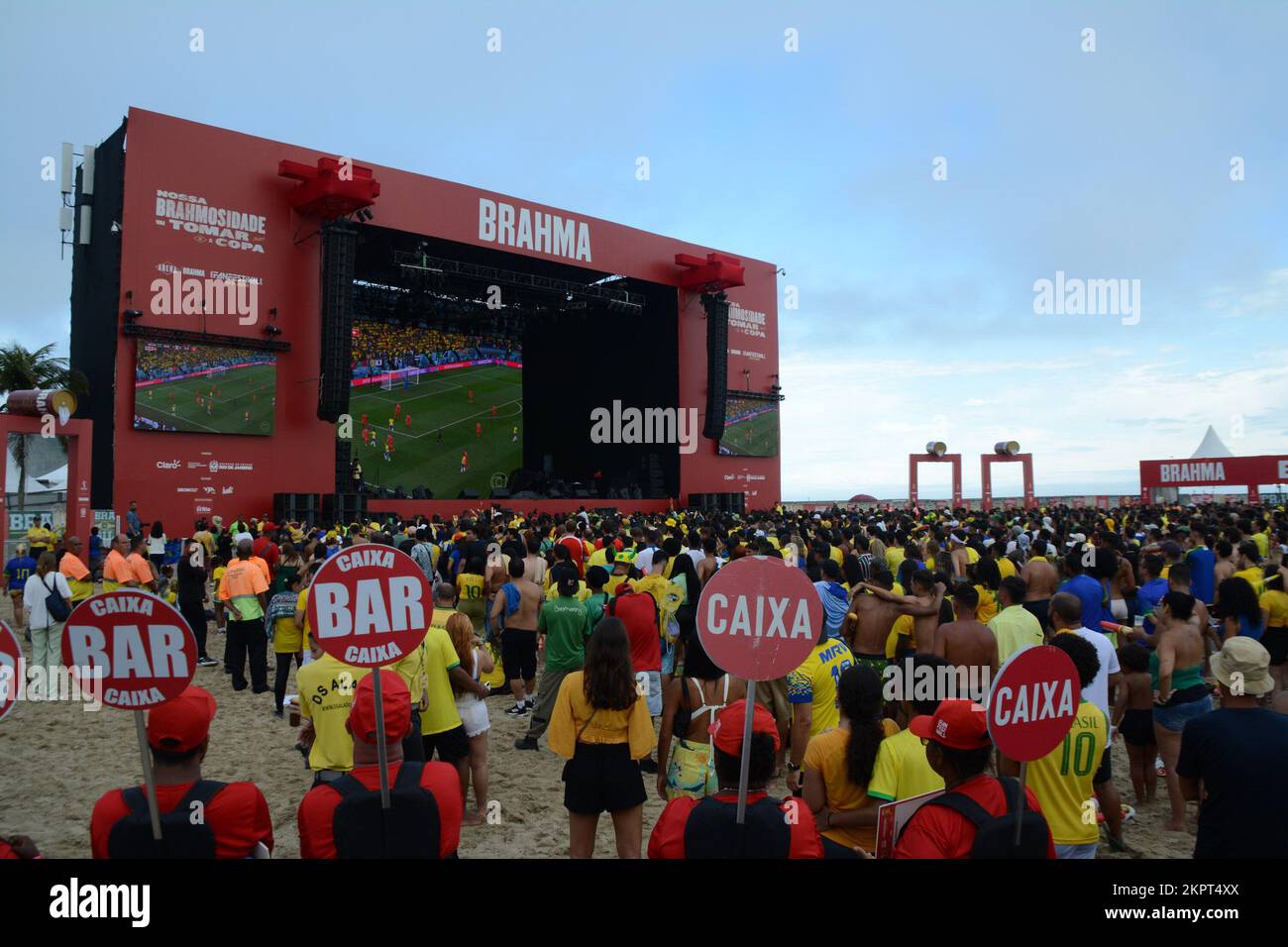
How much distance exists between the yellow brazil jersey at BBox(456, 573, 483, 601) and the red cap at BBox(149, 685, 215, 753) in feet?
17.3

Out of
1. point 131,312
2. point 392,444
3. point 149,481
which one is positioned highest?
point 131,312

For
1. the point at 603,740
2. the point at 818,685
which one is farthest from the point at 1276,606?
the point at 603,740

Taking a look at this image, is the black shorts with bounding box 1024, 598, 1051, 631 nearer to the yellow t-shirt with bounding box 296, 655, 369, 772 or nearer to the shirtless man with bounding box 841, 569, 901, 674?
the shirtless man with bounding box 841, 569, 901, 674

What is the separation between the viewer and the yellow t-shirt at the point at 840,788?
3211mm

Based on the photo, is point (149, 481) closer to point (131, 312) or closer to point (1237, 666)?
point (131, 312)

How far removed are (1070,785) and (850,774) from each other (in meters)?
1.05

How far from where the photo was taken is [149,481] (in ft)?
59.2

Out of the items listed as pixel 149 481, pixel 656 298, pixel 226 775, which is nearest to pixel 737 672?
pixel 226 775

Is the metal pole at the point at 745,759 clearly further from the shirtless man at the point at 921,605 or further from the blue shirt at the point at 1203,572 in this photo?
the blue shirt at the point at 1203,572

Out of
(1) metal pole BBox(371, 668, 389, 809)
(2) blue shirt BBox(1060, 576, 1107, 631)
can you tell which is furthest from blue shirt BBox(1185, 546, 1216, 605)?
(1) metal pole BBox(371, 668, 389, 809)

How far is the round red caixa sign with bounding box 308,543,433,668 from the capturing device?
2576mm

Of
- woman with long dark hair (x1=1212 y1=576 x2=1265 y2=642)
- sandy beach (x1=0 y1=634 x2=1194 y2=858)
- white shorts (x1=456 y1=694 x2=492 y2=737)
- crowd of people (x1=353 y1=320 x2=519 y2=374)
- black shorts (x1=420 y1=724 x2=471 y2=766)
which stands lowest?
sandy beach (x1=0 y1=634 x2=1194 y2=858)

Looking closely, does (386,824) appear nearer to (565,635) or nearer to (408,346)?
(565,635)
